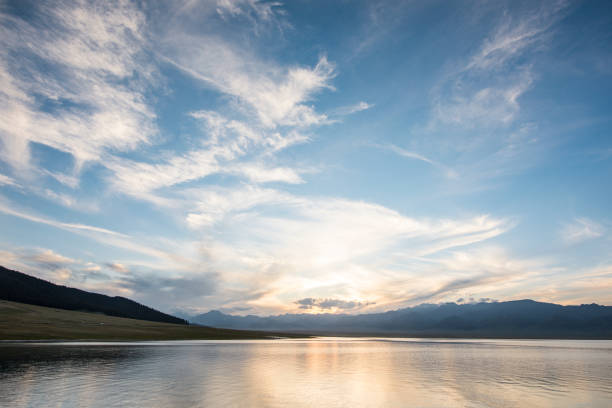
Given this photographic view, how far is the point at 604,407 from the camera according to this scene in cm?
2627

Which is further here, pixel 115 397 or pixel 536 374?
pixel 536 374

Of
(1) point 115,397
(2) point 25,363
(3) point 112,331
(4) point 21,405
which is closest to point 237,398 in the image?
(1) point 115,397

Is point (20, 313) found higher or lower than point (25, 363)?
higher

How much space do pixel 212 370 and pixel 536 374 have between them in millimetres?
39148

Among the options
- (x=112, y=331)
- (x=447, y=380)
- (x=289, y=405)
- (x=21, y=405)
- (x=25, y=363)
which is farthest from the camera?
(x=112, y=331)

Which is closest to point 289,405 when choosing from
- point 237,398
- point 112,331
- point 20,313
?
point 237,398

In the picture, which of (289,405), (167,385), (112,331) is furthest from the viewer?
(112,331)

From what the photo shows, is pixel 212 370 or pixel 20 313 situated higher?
pixel 20 313

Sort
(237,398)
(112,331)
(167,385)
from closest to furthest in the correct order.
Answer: (237,398) → (167,385) → (112,331)

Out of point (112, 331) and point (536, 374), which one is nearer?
point (536, 374)

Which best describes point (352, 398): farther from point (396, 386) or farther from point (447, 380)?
point (447, 380)

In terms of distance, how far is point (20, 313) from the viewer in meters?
162

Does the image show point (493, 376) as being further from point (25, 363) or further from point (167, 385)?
point (25, 363)

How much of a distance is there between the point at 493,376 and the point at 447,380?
786 cm
